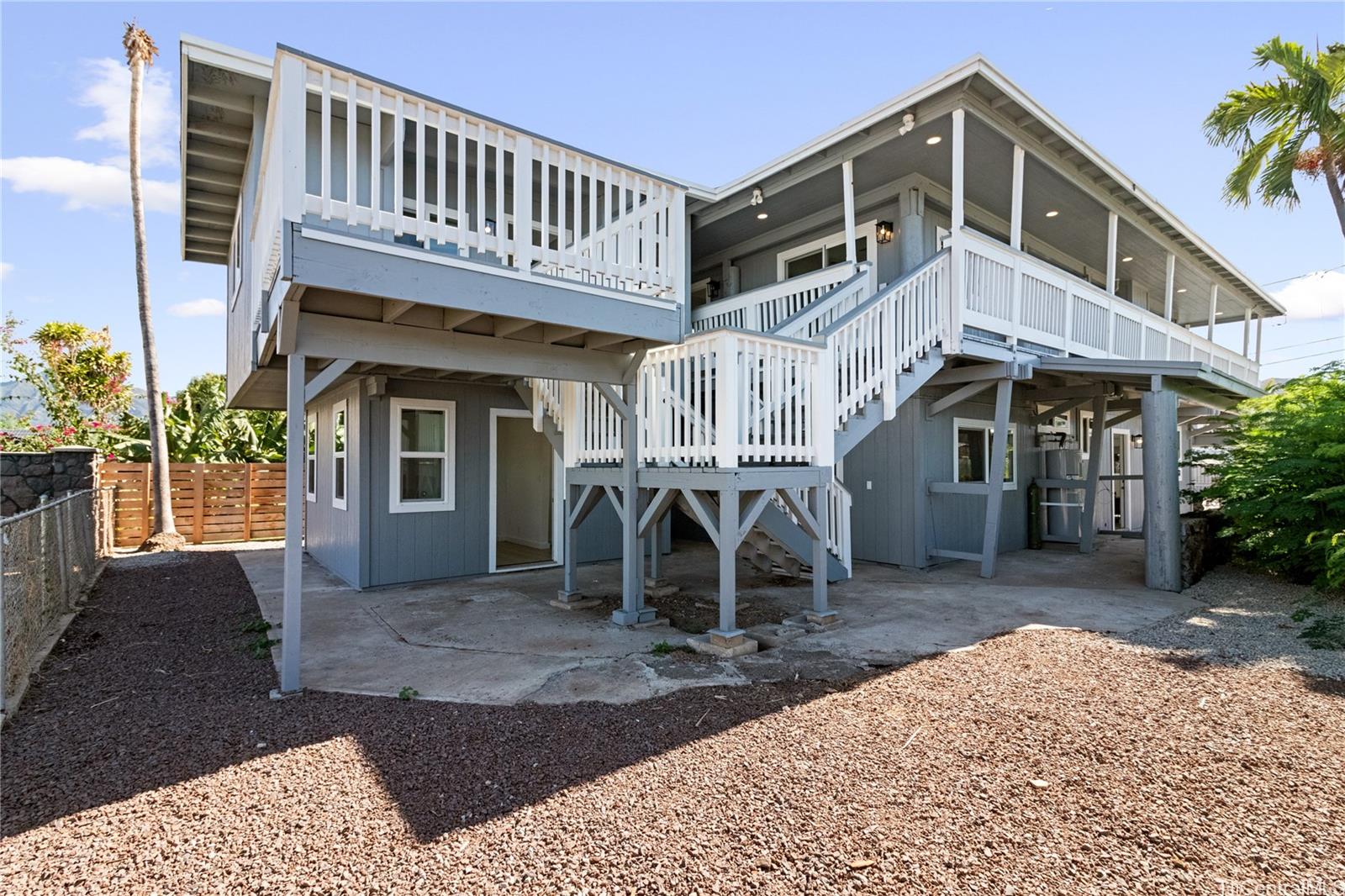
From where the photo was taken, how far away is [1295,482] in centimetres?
687

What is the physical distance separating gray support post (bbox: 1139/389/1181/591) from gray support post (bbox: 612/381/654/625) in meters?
5.63

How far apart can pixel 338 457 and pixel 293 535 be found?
5030 mm

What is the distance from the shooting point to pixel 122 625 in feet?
19.8

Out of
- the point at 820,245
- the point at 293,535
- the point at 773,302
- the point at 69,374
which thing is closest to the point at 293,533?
the point at 293,535

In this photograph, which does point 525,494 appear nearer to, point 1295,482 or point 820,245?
point 820,245

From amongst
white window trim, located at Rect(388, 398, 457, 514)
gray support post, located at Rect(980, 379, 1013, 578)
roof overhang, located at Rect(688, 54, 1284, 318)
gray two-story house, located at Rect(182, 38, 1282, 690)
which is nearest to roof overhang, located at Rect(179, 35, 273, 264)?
gray two-story house, located at Rect(182, 38, 1282, 690)

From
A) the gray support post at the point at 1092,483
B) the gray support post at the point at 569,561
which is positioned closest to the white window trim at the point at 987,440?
the gray support post at the point at 1092,483

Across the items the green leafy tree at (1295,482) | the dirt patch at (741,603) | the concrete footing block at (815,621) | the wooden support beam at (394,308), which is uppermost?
the wooden support beam at (394,308)

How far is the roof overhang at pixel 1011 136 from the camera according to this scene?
265 inches

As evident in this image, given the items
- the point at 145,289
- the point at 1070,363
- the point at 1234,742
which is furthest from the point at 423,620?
the point at 145,289

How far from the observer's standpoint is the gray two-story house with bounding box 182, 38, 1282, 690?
4250mm

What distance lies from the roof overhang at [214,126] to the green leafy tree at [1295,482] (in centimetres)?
1104

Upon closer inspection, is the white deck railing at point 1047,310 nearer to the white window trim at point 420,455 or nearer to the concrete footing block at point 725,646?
the concrete footing block at point 725,646

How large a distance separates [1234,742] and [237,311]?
405 inches
